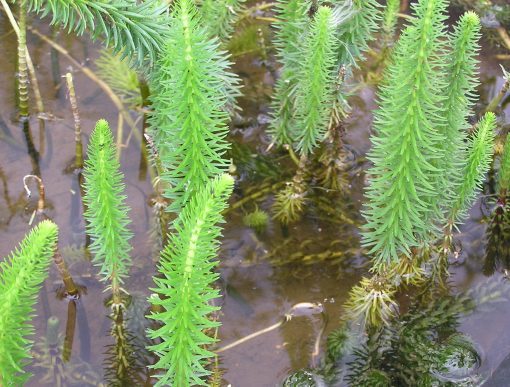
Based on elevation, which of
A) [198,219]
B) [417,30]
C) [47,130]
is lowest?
[47,130]

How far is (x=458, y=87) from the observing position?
110 inches

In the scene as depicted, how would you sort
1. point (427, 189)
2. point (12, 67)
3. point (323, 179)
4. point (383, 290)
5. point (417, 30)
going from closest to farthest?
point (417, 30)
point (427, 189)
point (383, 290)
point (323, 179)
point (12, 67)

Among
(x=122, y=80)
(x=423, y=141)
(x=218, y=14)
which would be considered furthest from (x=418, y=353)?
(x=122, y=80)

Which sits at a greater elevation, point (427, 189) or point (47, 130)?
point (427, 189)

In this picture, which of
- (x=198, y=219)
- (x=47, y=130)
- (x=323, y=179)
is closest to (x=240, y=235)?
(x=323, y=179)

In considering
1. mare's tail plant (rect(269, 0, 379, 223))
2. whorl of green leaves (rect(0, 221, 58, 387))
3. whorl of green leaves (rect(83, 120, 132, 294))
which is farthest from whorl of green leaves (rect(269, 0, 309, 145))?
whorl of green leaves (rect(0, 221, 58, 387))

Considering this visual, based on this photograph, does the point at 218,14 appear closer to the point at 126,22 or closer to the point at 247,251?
the point at 126,22

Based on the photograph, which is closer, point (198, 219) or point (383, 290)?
point (198, 219)

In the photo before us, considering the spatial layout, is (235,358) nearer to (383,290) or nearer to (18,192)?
(383,290)

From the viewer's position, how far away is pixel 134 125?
405cm

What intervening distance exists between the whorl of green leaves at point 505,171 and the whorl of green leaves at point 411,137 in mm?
625

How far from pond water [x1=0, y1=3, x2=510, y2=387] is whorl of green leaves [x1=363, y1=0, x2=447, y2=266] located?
1.55ft

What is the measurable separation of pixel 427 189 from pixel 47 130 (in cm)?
216

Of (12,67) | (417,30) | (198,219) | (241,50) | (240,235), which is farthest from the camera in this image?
(241,50)
